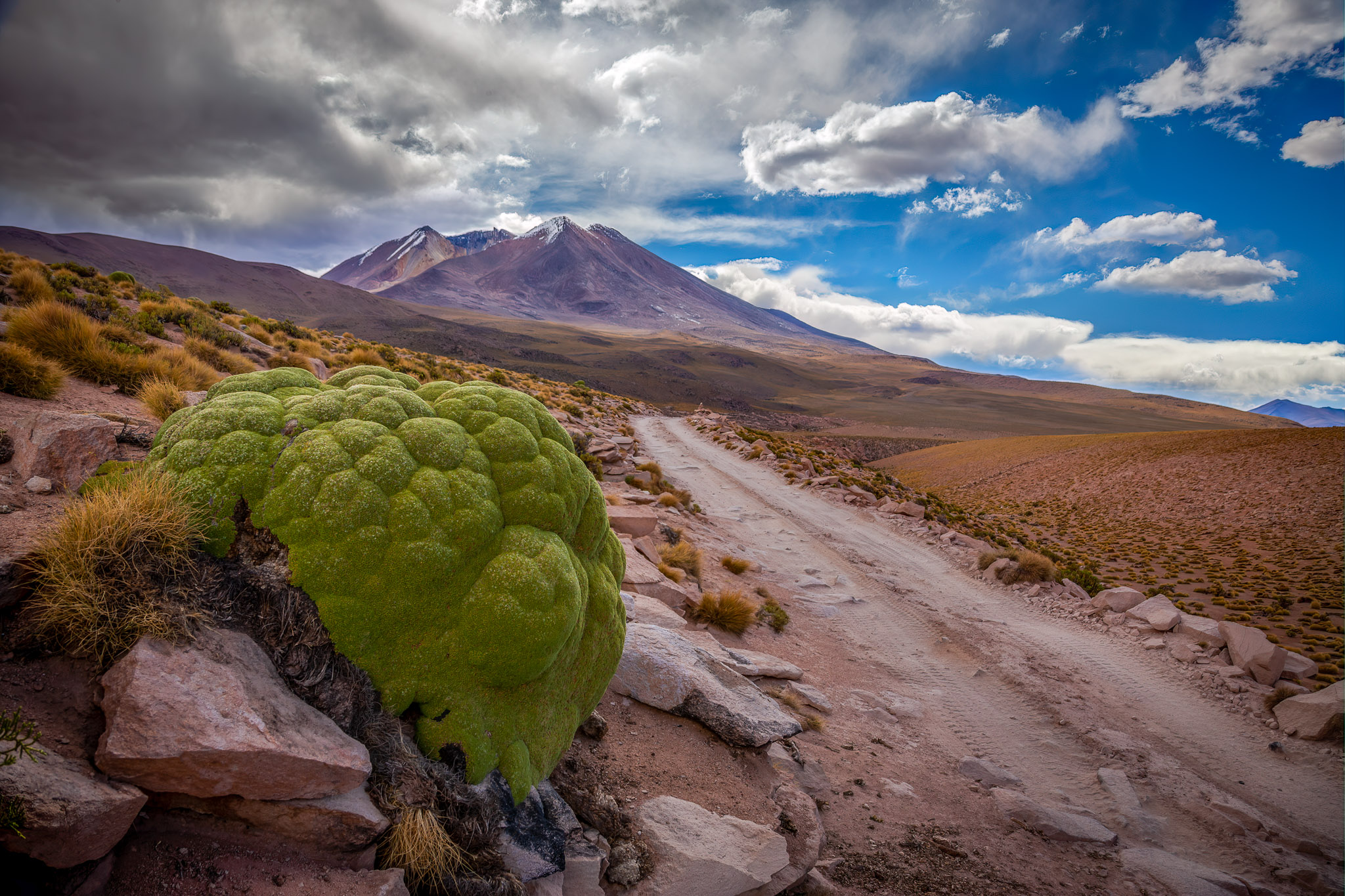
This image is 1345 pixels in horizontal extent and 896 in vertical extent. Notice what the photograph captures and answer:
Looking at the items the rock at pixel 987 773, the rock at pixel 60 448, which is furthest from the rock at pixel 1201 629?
the rock at pixel 60 448

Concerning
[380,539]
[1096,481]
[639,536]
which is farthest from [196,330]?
[1096,481]

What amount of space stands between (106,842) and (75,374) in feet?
25.0

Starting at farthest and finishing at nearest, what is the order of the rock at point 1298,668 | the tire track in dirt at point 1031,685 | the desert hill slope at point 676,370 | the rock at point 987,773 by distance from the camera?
the desert hill slope at point 676,370, the rock at point 1298,668, the tire track in dirt at point 1031,685, the rock at point 987,773

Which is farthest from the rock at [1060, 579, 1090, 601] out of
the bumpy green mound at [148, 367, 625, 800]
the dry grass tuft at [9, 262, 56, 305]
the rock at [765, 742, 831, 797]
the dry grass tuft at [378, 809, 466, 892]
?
the dry grass tuft at [9, 262, 56, 305]

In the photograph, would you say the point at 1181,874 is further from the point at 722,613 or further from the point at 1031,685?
the point at 722,613

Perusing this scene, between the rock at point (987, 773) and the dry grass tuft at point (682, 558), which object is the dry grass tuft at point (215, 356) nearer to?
the dry grass tuft at point (682, 558)

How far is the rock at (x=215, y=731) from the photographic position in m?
2.34

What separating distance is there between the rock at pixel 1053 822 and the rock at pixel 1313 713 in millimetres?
4949

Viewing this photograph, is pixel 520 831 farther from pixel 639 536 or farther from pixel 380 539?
pixel 639 536

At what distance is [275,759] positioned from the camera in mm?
2580

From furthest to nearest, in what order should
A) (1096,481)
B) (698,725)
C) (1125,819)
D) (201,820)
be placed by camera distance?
1. (1096,481)
2. (1125,819)
3. (698,725)
4. (201,820)

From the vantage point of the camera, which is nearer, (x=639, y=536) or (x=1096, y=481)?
(x=639, y=536)

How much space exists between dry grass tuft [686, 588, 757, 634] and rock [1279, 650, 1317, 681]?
925cm

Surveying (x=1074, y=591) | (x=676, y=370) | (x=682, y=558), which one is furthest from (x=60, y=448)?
(x=676, y=370)
